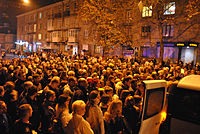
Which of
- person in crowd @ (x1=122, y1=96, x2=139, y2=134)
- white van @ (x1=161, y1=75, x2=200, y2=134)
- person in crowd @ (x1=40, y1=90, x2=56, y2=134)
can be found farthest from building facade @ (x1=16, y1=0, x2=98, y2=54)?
white van @ (x1=161, y1=75, x2=200, y2=134)

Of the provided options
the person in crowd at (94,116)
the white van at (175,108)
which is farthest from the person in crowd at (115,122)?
the white van at (175,108)

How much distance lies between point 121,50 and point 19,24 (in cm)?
5666

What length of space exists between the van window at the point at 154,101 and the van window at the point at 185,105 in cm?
23

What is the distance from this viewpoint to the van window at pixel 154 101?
3.62 meters

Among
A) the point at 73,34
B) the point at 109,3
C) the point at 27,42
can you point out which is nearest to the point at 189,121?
the point at 109,3

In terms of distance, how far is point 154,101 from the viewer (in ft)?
12.6

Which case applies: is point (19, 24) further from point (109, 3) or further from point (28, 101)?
point (28, 101)

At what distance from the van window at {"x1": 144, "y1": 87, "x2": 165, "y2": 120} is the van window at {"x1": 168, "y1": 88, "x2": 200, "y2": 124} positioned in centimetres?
23

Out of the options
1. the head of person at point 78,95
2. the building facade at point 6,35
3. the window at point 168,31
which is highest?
the building facade at point 6,35

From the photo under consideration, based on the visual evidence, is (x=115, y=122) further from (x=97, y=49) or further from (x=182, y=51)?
(x=97, y=49)

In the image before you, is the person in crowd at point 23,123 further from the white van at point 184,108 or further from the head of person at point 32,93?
the white van at point 184,108

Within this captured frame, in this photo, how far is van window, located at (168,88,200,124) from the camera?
3.47 m

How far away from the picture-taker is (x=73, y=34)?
142 feet

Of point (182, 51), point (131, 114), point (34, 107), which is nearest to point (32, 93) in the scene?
point (34, 107)
